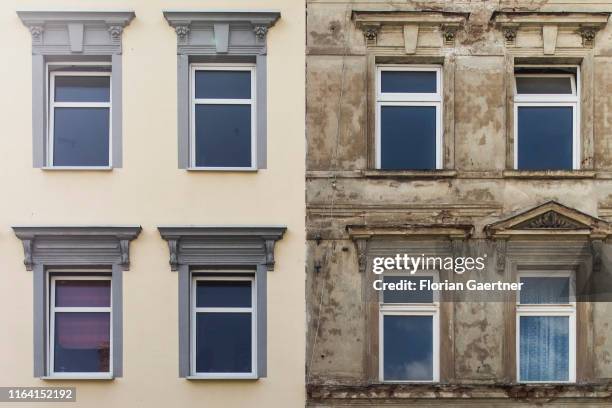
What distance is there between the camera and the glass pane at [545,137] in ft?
27.6

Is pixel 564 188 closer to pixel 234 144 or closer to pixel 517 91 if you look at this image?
pixel 517 91

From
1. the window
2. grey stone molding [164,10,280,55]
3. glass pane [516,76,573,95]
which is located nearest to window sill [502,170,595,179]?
the window

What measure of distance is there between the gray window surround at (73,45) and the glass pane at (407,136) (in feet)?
10.5

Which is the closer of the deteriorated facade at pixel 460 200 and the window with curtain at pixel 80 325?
the deteriorated facade at pixel 460 200

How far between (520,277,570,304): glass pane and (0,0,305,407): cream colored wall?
272 cm

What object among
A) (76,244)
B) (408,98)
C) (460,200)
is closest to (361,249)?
(460,200)

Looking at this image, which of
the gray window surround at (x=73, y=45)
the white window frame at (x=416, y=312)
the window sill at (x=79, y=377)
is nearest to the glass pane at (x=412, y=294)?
the white window frame at (x=416, y=312)

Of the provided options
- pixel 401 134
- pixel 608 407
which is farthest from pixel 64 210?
pixel 608 407

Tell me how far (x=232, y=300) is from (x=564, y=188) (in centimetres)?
419

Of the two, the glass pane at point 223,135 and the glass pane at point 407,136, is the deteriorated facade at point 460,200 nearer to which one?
the glass pane at point 407,136

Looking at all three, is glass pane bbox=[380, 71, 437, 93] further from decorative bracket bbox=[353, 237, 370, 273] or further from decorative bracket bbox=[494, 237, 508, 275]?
decorative bracket bbox=[494, 237, 508, 275]

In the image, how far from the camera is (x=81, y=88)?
28.1ft

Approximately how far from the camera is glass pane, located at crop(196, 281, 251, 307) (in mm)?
8406

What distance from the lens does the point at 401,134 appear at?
8469 mm
